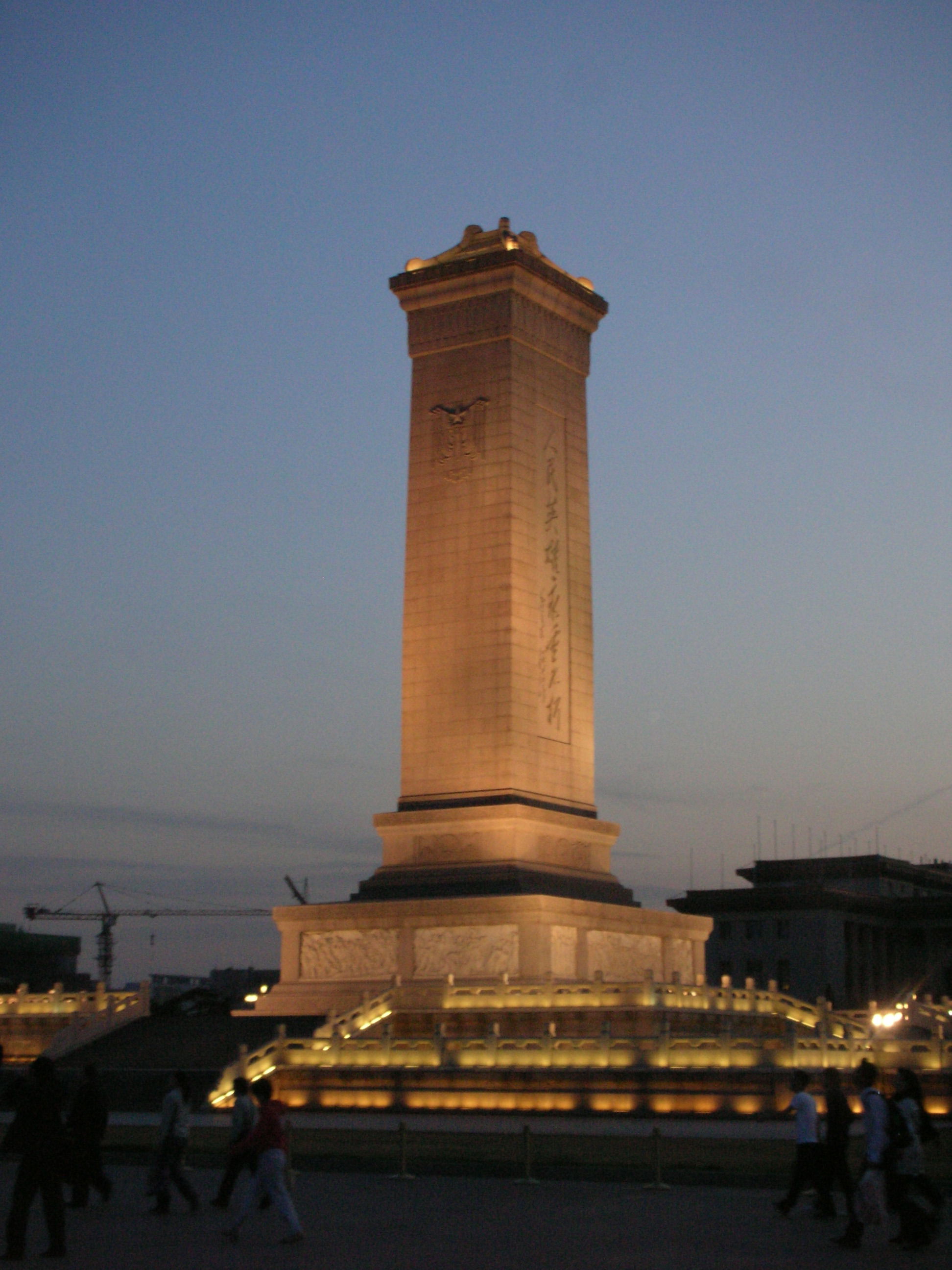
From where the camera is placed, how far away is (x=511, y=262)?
4491 cm

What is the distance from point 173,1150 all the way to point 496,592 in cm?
2746

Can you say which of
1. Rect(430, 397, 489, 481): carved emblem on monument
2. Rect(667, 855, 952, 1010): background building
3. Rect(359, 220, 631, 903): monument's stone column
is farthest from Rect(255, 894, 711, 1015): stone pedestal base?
Rect(667, 855, 952, 1010): background building

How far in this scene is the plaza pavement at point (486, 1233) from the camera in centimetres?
1364

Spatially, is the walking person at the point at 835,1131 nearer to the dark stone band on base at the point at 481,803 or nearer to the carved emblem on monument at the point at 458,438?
the dark stone band on base at the point at 481,803

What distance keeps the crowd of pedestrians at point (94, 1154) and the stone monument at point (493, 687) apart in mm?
22725

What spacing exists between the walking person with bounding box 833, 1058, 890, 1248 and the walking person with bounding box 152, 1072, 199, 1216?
255 inches

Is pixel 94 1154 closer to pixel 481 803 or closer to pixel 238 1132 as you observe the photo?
pixel 238 1132

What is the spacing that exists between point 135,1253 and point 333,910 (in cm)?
2801

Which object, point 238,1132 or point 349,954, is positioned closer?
point 238,1132

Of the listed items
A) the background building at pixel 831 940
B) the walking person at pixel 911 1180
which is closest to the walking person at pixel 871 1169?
the walking person at pixel 911 1180

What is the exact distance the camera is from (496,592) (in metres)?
43.6

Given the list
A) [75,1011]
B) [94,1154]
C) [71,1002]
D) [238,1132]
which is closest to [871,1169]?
[238,1132]

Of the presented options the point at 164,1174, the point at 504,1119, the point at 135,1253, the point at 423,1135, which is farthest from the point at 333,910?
the point at 135,1253

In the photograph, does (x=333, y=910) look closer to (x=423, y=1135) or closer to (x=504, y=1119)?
(x=504, y=1119)
